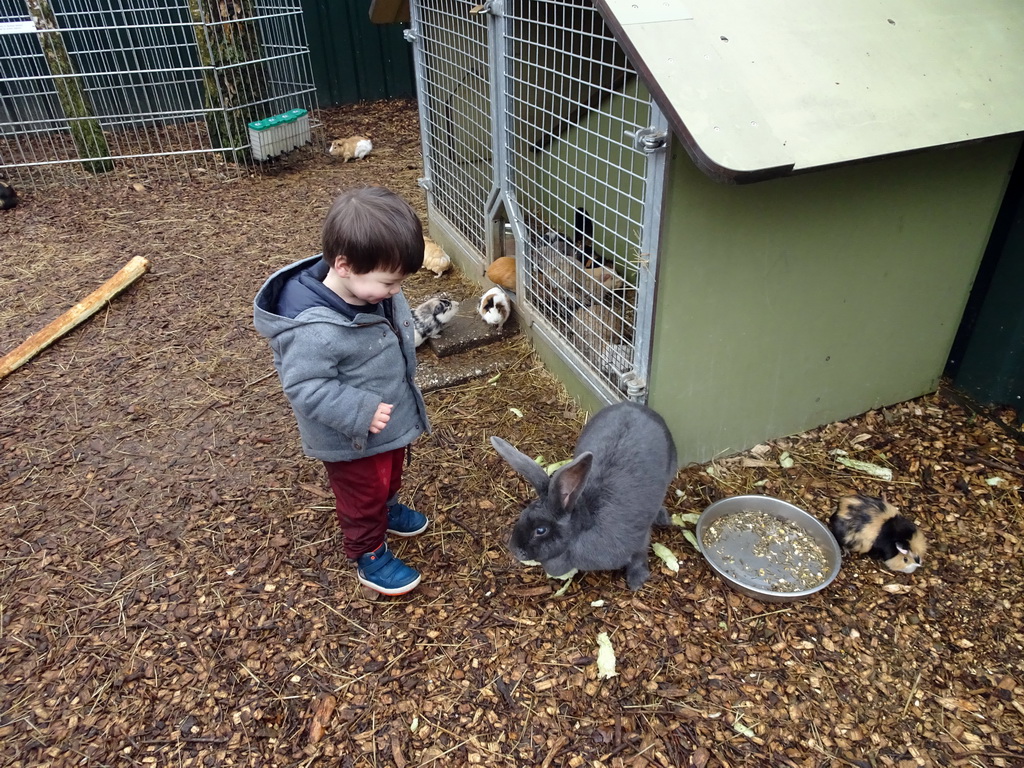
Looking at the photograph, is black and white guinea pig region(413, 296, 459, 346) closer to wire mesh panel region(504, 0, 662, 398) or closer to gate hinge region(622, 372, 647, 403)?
wire mesh panel region(504, 0, 662, 398)

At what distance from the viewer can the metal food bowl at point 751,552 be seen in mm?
2840

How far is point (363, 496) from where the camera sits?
2.77 m

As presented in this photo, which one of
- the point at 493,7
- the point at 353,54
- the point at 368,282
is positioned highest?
the point at 493,7

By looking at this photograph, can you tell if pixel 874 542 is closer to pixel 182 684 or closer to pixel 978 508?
pixel 978 508

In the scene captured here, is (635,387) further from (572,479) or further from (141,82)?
(141,82)

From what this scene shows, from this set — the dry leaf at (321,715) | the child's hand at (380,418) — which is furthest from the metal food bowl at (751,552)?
the dry leaf at (321,715)

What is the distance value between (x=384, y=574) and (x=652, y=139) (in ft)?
6.74

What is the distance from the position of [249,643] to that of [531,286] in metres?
2.61

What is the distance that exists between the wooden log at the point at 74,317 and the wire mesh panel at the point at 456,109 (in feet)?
8.31

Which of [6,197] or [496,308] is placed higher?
[496,308]

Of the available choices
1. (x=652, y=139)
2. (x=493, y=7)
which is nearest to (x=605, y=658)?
(x=652, y=139)

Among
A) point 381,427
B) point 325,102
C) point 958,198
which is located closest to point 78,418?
point 381,427

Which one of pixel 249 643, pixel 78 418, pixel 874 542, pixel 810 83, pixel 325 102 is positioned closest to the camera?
pixel 810 83

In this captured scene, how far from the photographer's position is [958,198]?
328 cm
